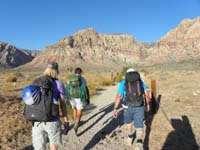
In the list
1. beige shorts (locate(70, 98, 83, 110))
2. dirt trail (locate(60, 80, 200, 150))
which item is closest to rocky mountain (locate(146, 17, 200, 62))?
dirt trail (locate(60, 80, 200, 150))

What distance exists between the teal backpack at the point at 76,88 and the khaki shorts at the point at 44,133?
3380mm

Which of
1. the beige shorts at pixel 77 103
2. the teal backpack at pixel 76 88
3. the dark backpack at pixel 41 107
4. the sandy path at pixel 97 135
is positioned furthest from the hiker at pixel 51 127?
the beige shorts at pixel 77 103

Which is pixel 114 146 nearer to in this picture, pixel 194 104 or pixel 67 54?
pixel 194 104

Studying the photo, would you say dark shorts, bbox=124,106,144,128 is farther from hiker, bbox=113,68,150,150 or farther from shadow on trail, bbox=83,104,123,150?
shadow on trail, bbox=83,104,123,150

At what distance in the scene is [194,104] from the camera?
13.2m

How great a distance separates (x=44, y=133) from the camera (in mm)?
4641

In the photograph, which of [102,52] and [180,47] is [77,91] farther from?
[102,52]

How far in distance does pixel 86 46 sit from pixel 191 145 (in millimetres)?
184552

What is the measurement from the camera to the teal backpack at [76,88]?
26.4 ft

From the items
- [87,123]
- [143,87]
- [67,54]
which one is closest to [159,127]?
[87,123]

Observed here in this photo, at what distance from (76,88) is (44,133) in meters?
3.48

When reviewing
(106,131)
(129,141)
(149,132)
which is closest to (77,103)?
(106,131)

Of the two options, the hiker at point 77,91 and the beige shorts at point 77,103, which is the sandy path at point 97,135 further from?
the beige shorts at point 77,103

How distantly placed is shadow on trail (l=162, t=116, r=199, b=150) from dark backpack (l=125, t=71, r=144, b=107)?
5.86 ft
